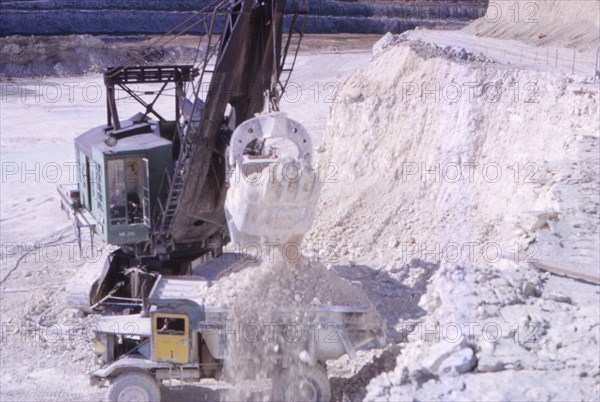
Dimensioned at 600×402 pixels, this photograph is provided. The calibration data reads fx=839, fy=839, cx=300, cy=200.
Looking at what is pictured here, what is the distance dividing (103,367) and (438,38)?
16.3 meters

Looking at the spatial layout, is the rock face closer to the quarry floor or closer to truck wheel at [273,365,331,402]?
the quarry floor

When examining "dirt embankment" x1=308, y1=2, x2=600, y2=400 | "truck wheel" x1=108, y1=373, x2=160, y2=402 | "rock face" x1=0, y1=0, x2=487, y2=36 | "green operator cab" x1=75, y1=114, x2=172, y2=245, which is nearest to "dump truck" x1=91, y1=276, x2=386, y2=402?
"truck wheel" x1=108, y1=373, x2=160, y2=402

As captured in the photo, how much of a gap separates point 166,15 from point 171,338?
37.5 metres

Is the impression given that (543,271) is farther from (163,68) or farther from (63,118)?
(63,118)

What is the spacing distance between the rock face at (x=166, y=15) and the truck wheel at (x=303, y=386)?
3216 cm

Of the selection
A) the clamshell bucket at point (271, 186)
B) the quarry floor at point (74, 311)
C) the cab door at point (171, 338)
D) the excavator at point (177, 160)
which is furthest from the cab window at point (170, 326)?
the quarry floor at point (74, 311)

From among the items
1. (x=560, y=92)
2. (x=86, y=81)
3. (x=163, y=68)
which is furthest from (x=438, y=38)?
(x=86, y=81)

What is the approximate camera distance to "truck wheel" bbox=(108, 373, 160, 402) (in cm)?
976

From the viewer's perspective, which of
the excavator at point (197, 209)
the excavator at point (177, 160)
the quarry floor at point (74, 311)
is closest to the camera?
the quarry floor at point (74, 311)

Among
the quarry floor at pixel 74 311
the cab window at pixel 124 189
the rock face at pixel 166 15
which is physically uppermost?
the rock face at pixel 166 15

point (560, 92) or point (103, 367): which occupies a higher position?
point (560, 92)

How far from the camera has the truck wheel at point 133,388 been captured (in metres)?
9.76

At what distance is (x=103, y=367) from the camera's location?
1002cm

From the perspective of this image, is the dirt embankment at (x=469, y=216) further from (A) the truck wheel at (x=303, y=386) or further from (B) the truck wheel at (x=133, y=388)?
(B) the truck wheel at (x=133, y=388)
